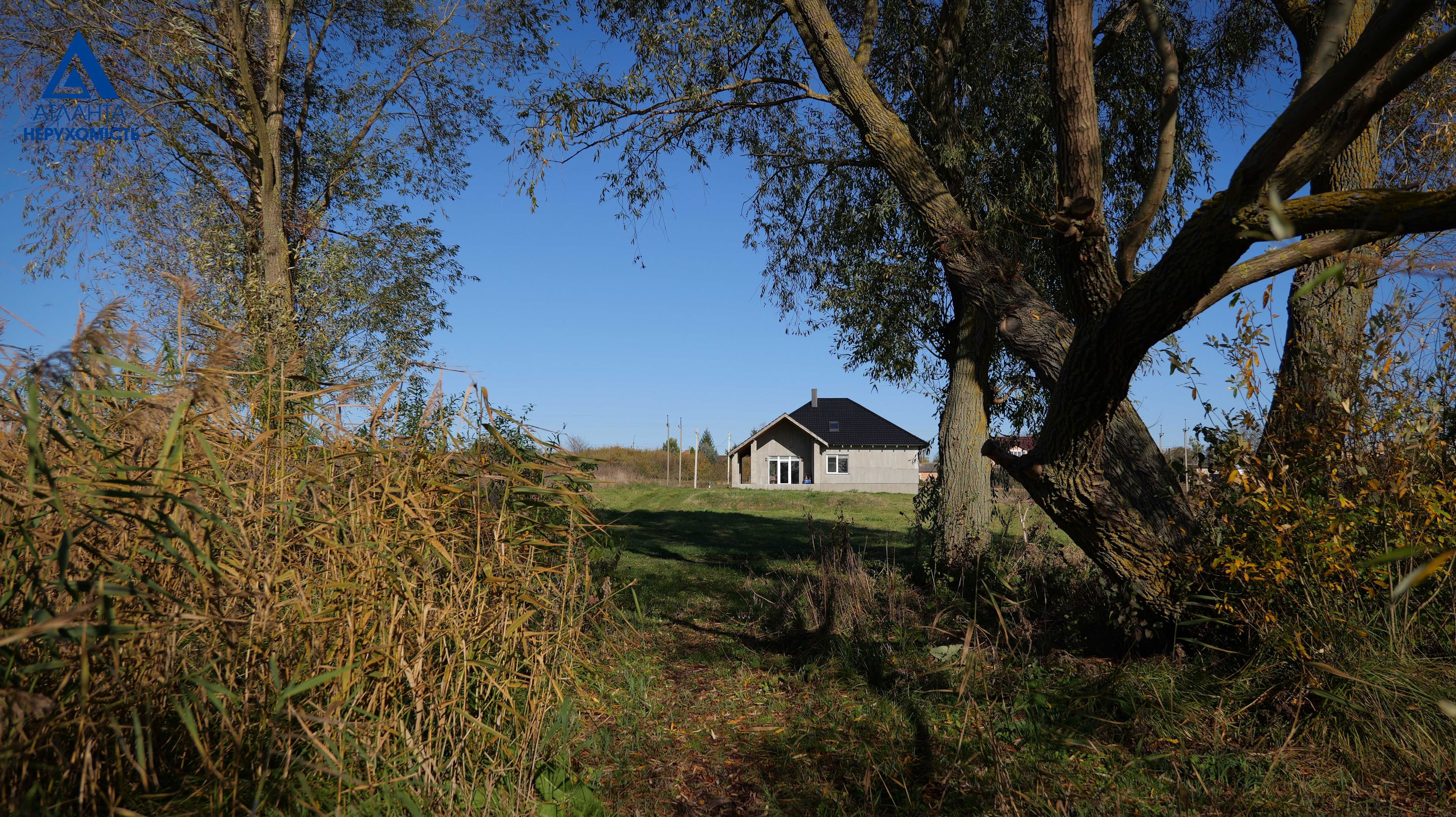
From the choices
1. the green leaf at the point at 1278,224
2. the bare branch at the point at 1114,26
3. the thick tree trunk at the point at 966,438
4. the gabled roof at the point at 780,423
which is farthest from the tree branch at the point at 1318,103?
the gabled roof at the point at 780,423

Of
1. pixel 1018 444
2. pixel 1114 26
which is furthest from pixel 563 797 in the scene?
pixel 1114 26

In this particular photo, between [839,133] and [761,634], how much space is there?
21.8 ft

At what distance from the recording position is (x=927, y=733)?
4223 millimetres

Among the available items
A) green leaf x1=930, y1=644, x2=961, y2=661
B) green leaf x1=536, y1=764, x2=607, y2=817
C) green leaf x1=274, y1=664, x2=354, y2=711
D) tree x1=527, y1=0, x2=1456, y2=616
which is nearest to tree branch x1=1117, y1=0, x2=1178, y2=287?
tree x1=527, y1=0, x2=1456, y2=616

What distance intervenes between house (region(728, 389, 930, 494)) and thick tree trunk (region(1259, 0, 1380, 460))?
32.4m

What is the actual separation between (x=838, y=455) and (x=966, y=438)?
3079 centimetres

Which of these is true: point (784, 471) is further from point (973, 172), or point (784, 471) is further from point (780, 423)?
point (973, 172)

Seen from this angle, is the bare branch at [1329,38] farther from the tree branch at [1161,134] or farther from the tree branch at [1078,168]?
the tree branch at [1078,168]

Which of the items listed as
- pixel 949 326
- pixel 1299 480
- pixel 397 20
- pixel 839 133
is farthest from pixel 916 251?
pixel 397 20

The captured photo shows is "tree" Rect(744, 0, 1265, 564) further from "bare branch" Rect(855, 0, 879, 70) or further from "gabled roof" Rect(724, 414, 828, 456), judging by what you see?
"gabled roof" Rect(724, 414, 828, 456)

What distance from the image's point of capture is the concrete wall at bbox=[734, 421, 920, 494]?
39.0 meters

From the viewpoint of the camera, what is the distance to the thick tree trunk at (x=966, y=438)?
333 inches

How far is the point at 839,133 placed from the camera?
33.7ft

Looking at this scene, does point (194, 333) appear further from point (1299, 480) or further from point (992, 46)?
point (992, 46)
